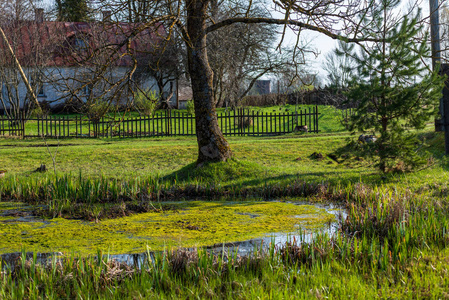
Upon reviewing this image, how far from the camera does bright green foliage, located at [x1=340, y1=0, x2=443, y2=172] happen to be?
28.5 feet

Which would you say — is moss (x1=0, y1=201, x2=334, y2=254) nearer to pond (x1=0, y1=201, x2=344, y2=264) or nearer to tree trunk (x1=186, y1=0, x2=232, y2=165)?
pond (x1=0, y1=201, x2=344, y2=264)

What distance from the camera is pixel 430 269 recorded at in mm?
4230

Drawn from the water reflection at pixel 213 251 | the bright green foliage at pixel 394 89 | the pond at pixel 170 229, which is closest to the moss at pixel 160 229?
the pond at pixel 170 229

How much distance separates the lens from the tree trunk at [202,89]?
1031 centimetres

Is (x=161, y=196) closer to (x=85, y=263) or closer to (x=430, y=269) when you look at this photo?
(x=85, y=263)

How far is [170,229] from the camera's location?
6102mm

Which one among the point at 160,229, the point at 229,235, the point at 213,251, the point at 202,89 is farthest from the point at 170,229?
the point at 202,89

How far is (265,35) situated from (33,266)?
2682 centimetres

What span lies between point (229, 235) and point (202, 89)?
17.0ft

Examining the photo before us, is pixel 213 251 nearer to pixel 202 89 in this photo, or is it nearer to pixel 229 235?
pixel 229 235

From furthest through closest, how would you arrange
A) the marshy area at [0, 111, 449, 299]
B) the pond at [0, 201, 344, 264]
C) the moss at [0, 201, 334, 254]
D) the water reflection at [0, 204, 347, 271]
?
the moss at [0, 201, 334, 254] < the pond at [0, 201, 344, 264] < the water reflection at [0, 204, 347, 271] < the marshy area at [0, 111, 449, 299]

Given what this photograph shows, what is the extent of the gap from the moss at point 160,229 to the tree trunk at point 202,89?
2.99 meters

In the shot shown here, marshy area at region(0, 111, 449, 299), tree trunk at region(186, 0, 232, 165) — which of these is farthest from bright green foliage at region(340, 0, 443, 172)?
tree trunk at region(186, 0, 232, 165)

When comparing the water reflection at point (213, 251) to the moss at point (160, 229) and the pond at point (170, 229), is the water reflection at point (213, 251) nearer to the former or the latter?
the pond at point (170, 229)
